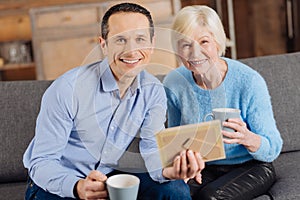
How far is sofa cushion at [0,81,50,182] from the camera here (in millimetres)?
1854

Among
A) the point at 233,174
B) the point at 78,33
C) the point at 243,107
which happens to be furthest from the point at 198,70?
the point at 78,33

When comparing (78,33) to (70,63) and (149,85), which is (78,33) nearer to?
(70,63)

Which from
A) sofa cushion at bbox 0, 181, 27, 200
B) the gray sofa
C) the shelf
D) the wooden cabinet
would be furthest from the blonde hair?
the shelf

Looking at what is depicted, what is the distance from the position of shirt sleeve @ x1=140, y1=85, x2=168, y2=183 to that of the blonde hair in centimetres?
22

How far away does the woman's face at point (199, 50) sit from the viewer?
4.61ft

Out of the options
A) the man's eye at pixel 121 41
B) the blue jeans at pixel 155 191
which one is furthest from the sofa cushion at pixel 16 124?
the man's eye at pixel 121 41

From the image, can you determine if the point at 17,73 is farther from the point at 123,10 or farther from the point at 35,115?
the point at 123,10

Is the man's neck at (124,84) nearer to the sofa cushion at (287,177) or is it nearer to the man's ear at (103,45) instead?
the man's ear at (103,45)

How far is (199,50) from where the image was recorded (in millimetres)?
1434

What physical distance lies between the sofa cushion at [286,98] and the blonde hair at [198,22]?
45cm

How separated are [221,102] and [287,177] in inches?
17.8

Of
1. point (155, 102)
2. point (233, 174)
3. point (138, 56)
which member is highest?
point (138, 56)

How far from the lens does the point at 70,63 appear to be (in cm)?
331

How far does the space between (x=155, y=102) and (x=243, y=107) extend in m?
0.40
